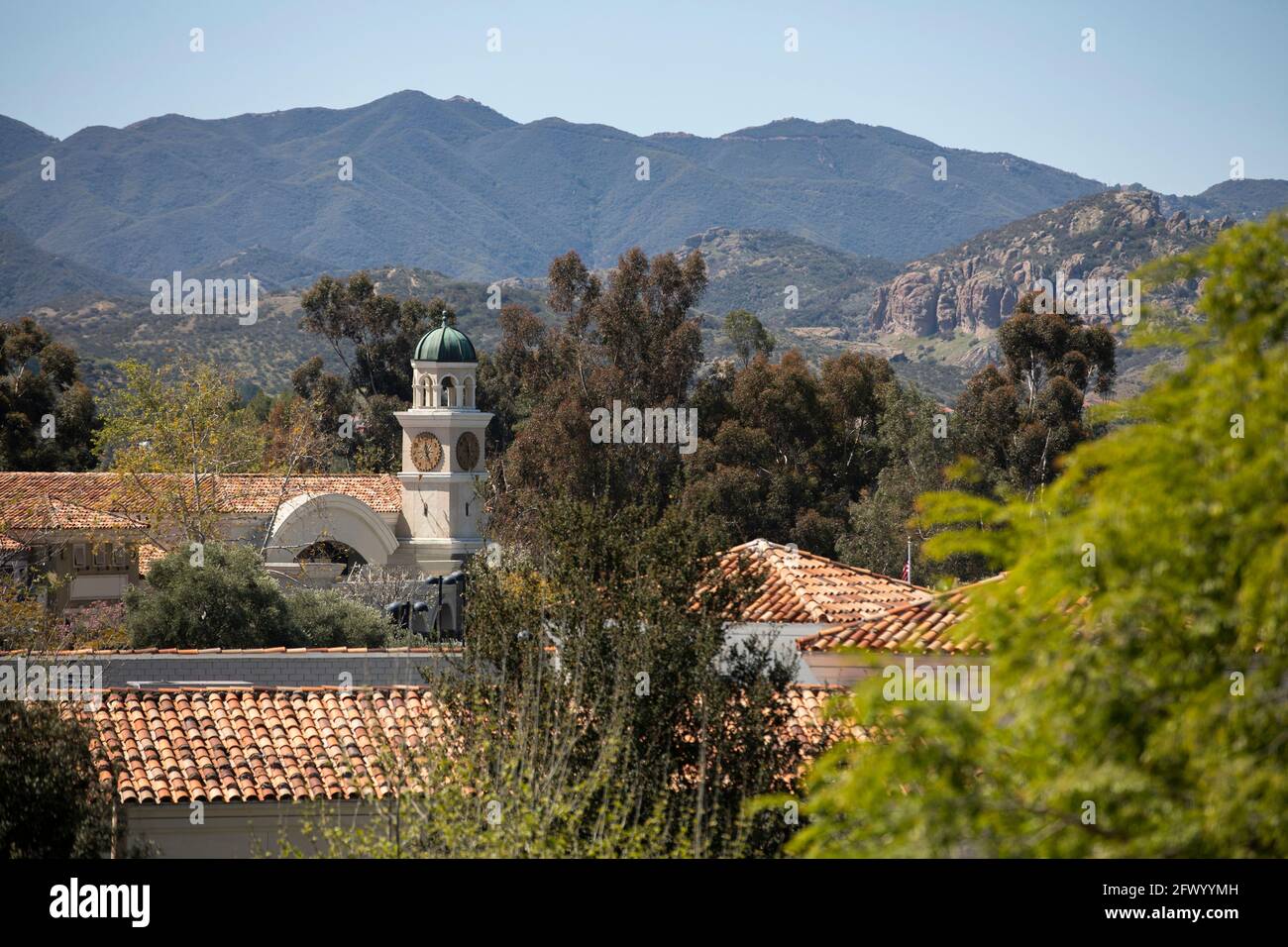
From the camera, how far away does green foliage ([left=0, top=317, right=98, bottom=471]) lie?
58.0 metres

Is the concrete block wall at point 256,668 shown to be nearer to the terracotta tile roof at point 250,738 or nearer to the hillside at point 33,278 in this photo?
the terracotta tile roof at point 250,738

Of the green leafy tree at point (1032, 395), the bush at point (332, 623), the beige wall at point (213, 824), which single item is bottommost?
the beige wall at point (213, 824)

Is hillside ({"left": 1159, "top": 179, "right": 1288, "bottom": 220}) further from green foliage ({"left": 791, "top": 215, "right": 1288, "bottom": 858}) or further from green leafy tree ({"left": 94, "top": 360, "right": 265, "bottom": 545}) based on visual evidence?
green foliage ({"left": 791, "top": 215, "right": 1288, "bottom": 858})

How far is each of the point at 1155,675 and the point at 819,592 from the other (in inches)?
645

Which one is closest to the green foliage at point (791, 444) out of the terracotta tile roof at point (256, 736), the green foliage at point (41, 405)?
the green foliage at point (41, 405)

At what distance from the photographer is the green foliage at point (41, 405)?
190 feet

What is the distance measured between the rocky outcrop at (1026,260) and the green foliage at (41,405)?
5341 centimetres

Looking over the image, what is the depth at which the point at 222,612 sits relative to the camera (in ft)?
96.3

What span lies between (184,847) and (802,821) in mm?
6156

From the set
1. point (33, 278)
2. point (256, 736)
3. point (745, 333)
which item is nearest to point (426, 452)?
point (745, 333)

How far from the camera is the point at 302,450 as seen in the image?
138ft

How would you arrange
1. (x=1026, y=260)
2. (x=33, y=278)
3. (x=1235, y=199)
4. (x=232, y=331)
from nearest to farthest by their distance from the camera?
(x=232, y=331) < (x=1026, y=260) < (x=33, y=278) < (x=1235, y=199)

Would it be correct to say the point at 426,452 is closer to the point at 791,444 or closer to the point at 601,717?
the point at 791,444
